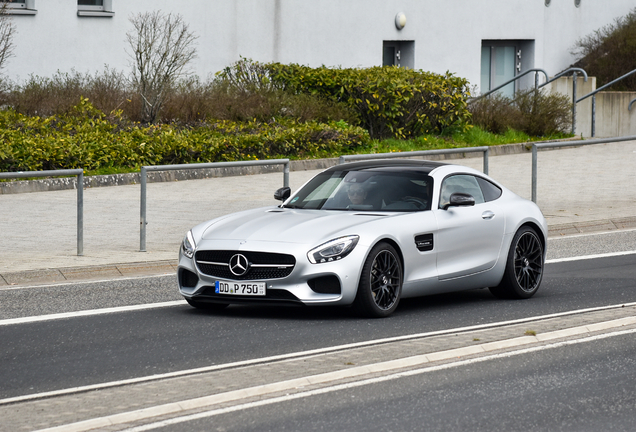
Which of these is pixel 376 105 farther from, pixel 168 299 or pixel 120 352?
pixel 120 352

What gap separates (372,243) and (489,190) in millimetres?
2118

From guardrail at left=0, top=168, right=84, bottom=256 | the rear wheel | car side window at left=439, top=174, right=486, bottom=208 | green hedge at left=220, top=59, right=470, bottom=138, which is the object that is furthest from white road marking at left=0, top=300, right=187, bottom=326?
green hedge at left=220, top=59, right=470, bottom=138

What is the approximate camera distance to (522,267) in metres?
10.3

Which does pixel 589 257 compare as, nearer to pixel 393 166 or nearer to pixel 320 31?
pixel 393 166

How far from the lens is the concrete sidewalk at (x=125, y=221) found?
38.8ft

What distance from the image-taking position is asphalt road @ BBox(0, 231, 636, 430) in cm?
608

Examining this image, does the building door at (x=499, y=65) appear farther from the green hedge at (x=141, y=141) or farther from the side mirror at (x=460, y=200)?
the side mirror at (x=460, y=200)

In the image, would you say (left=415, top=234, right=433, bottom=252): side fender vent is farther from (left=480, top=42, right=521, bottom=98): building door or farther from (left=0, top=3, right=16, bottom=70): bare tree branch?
(left=480, top=42, right=521, bottom=98): building door

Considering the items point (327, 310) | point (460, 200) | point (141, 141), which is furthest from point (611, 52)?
point (327, 310)

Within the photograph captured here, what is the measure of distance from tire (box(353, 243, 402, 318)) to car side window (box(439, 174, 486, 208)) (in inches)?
44.0

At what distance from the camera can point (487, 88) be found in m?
32.8

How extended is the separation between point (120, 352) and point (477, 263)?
355 cm

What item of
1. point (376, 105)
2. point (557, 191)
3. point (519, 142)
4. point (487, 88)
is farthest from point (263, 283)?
point (487, 88)

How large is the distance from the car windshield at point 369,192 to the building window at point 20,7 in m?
14.1
